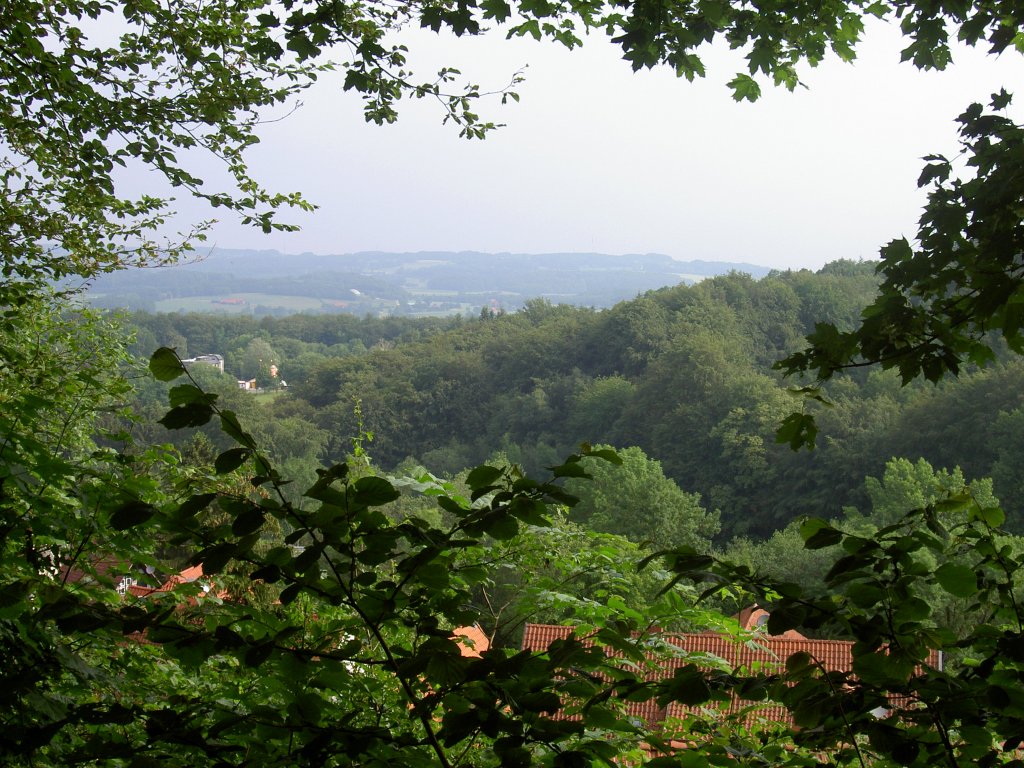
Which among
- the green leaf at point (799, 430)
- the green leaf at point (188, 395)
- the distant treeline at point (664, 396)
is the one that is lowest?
the distant treeline at point (664, 396)

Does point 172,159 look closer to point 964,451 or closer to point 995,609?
point 995,609

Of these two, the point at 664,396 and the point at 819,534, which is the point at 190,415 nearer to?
the point at 819,534

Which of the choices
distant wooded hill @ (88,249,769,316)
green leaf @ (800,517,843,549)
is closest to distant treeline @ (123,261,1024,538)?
distant wooded hill @ (88,249,769,316)

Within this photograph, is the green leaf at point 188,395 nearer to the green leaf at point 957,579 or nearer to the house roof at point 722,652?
the green leaf at point 957,579

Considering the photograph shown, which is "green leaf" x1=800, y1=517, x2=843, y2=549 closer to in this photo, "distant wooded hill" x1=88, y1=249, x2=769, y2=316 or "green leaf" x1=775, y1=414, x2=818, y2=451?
"green leaf" x1=775, y1=414, x2=818, y2=451

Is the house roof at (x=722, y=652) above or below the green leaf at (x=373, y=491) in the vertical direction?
below

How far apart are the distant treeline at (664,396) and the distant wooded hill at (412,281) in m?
19.4

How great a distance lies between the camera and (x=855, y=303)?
2376 inches

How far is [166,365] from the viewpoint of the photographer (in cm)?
118

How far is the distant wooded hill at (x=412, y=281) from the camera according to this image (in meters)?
96.4

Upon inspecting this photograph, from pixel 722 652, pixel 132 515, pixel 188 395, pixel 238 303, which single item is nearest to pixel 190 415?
pixel 188 395

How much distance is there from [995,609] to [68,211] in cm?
488

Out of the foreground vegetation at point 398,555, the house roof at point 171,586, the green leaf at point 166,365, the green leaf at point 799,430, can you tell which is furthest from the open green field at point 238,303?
the green leaf at point 166,365

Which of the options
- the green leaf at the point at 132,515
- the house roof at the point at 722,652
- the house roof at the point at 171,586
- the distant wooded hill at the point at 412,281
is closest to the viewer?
the green leaf at the point at 132,515
